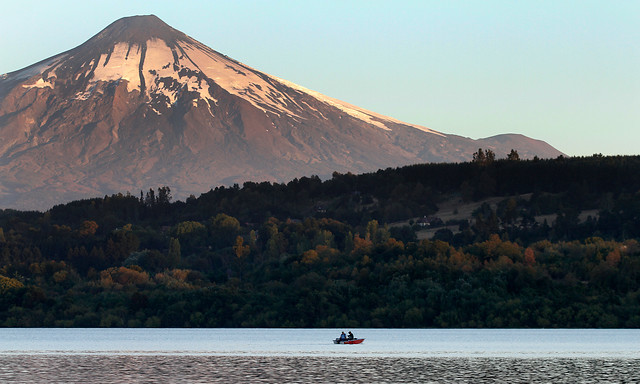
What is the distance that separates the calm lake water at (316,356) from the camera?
70.8 meters

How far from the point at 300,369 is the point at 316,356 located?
1477 cm

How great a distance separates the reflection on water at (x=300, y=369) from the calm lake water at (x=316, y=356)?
65 millimetres

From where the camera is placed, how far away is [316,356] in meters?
91.6

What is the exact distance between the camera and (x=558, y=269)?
14275 cm

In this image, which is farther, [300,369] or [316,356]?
[316,356]

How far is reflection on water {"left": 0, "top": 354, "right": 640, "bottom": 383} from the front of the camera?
225ft

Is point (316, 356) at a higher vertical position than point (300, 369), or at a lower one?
higher

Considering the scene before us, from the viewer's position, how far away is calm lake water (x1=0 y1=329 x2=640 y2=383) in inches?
2788

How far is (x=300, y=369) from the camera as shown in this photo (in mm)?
76938

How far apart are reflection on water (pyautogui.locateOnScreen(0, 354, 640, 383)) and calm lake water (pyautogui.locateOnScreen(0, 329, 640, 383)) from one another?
7cm

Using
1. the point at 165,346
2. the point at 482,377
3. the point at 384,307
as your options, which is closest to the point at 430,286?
the point at 384,307

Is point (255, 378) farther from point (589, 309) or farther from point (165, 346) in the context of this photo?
point (589, 309)

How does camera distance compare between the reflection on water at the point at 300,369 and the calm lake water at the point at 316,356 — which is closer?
the reflection on water at the point at 300,369

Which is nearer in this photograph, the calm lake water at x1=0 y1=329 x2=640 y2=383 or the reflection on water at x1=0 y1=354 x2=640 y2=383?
the reflection on water at x1=0 y1=354 x2=640 y2=383
